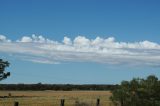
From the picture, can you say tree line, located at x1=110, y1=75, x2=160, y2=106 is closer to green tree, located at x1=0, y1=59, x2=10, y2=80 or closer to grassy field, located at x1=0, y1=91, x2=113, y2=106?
grassy field, located at x1=0, y1=91, x2=113, y2=106

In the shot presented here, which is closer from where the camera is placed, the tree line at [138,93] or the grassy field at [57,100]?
the tree line at [138,93]

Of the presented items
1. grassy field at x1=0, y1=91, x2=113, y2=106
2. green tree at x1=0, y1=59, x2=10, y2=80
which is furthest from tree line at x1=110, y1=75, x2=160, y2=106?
green tree at x1=0, y1=59, x2=10, y2=80

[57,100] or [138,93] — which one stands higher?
[57,100]

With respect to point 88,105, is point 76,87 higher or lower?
higher

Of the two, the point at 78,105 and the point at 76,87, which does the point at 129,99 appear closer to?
the point at 78,105

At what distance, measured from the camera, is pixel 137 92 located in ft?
115

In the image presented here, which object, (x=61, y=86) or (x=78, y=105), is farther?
(x=61, y=86)

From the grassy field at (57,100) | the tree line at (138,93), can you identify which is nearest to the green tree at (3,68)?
the grassy field at (57,100)

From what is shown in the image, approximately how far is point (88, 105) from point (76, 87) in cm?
14769

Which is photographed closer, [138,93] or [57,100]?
[138,93]

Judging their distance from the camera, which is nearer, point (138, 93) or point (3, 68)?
point (138, 93)

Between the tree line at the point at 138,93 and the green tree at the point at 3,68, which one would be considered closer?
the tree line at the point at 138,93

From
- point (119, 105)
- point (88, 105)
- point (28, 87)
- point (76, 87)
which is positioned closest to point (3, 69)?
point (88, 105)

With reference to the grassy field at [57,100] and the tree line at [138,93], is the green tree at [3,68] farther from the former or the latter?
the tree line at [138,93]
